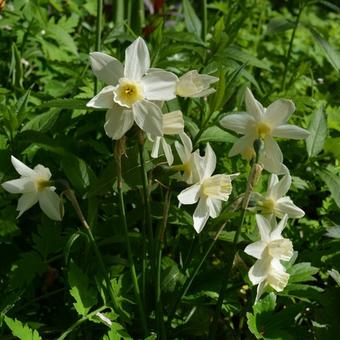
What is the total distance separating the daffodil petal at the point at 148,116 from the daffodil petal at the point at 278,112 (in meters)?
0.21

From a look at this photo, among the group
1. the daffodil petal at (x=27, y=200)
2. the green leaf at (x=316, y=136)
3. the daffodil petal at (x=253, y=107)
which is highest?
the daffodil petal at (x=253, y=107)

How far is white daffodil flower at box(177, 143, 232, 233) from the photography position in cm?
119

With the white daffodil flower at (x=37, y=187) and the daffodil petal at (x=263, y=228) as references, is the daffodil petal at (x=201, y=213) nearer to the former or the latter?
the daffodil petal at (x=263, y=228)

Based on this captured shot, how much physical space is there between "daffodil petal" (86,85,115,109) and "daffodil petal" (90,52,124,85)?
0.03 metres

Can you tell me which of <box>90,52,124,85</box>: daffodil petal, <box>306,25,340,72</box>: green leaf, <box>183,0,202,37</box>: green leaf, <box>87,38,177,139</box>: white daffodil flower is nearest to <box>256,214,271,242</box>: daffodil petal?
<box>87,38,177,139</box>: white daffodil flower

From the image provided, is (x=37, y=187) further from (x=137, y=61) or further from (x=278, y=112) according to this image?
(x=278, y=112)

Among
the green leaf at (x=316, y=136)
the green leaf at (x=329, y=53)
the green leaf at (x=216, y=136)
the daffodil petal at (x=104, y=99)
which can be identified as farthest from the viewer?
the green leaf at (x=329, y=53)

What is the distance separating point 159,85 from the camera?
1.12 meters

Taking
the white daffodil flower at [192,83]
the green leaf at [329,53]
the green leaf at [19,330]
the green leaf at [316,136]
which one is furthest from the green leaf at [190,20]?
the green leaf at [19,330]

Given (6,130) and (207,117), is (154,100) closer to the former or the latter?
(207,117)

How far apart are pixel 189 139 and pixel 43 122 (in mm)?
491

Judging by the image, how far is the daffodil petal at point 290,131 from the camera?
1214mm

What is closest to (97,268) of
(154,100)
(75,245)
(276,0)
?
(75,245)

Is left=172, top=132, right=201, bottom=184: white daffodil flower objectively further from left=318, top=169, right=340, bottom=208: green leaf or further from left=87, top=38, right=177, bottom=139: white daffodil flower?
left=318, top=169, right=340, bottom=208: green leaf
